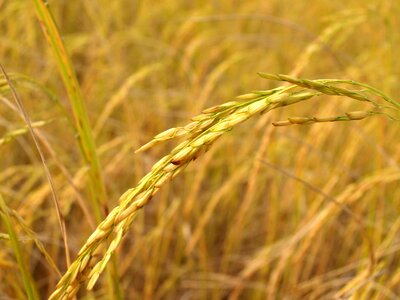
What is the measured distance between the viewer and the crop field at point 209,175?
92 centimetres

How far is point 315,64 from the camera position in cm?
210

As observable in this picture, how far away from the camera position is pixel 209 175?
6.01 feet

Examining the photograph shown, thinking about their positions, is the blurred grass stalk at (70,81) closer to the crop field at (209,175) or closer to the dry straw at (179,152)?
the crop field at (209,175)

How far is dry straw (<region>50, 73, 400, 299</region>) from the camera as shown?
0.43m

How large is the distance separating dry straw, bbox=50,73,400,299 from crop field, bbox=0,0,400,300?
0.43 feet

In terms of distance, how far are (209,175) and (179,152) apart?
1402mm

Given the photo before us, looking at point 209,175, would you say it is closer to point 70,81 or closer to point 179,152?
point 70,81

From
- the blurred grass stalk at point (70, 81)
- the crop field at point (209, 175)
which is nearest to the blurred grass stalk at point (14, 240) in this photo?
the crop field at point (209, 175)

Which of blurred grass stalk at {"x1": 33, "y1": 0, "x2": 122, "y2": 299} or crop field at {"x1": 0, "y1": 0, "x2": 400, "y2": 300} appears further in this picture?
crop field at {"x1": 0, "y1": 0, "x2": 400, "y2": 300}

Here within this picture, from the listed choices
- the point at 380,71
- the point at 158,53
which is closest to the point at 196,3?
the point at 158,53

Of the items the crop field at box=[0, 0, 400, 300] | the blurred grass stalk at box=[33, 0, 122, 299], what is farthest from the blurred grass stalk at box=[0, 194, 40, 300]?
the blurred grass stalk at box=[33, 0, 122, 299]

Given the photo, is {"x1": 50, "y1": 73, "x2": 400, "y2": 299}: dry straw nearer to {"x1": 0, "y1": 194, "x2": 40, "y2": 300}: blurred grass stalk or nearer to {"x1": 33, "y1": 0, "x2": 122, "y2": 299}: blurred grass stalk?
{"x1": 0, "y1": 194, "x2": 40, "y2": 300}: blurred grass stalk

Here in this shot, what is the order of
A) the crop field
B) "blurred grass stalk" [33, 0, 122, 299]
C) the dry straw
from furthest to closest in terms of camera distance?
the crop field, "blurred grass stalk" [33, 0, 122, 299], the dry straw

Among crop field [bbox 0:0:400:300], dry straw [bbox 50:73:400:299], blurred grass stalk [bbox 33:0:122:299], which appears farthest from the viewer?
crop field [bbox 0:0:400:300]
